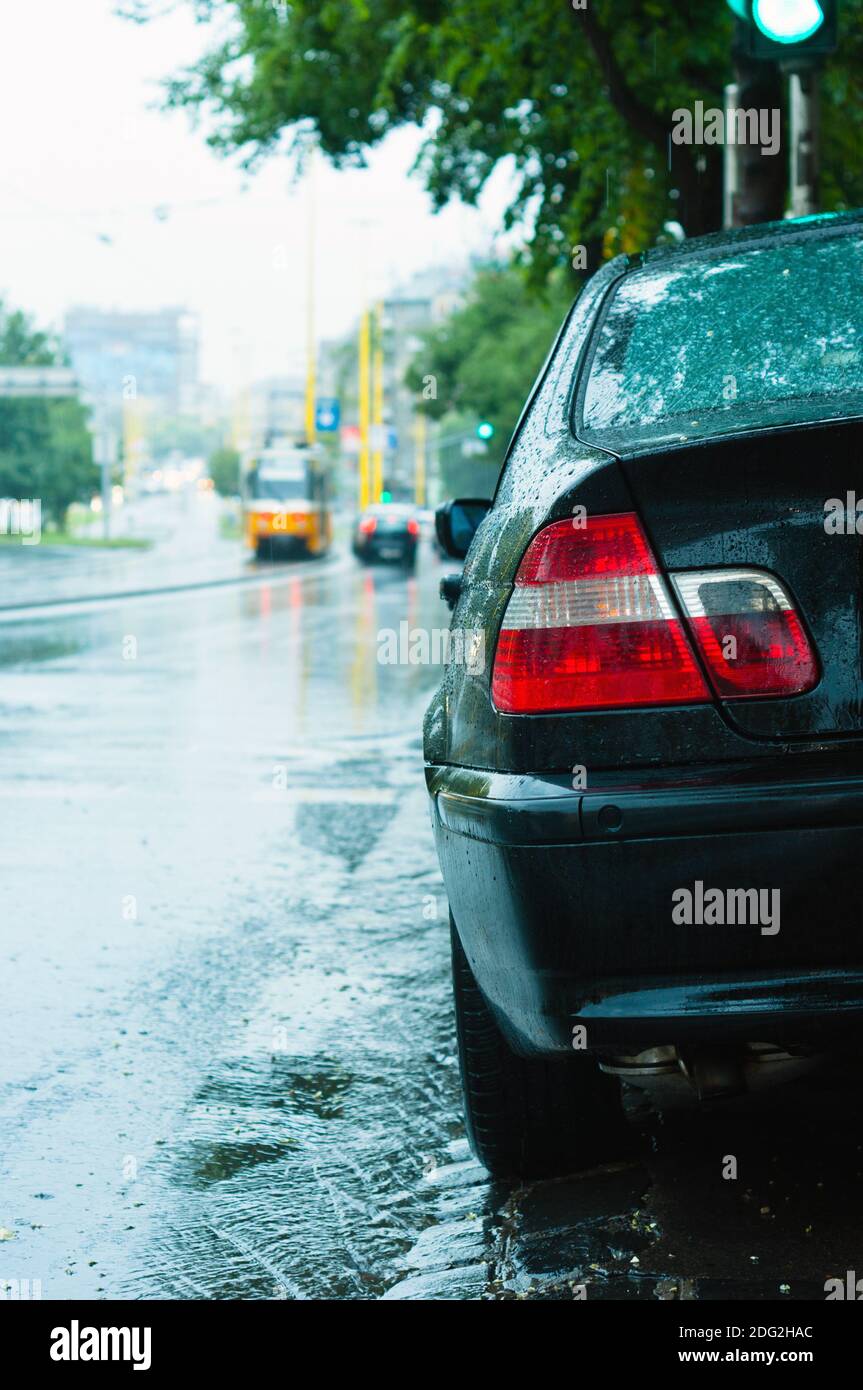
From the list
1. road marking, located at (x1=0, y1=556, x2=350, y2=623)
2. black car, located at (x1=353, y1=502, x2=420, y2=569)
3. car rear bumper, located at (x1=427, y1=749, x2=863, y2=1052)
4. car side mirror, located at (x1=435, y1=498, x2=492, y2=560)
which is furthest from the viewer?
black car, located at (x1=353, y1=502, x2=420, y2=569)

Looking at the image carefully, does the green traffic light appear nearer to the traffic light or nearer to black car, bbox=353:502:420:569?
the traffic light

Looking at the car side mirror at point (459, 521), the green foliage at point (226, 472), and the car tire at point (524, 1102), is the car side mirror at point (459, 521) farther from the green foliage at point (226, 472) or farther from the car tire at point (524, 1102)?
the green foliage at point (226, 472)

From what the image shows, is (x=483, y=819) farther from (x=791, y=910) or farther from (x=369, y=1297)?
(x=369, y=1297)

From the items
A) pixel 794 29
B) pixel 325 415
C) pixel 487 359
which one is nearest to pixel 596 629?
pixel 794 29

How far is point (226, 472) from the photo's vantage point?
413ft

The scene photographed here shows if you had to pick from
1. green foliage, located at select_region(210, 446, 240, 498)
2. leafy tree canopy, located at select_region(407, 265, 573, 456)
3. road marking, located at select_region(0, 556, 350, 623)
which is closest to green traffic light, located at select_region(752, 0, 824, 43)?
road marking, located at select_region(0, 556, 350, 623)

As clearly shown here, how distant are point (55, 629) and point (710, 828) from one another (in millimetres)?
19365

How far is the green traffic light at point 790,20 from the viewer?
743 centimetres

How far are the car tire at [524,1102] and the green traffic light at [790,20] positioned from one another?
16.5ft

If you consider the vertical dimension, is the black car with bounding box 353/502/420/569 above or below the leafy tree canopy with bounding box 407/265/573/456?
below

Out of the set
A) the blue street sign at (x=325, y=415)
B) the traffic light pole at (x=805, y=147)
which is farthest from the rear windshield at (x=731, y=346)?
the blue street sign at (x=325, y=415)

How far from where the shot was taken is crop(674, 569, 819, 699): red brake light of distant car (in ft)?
9.27

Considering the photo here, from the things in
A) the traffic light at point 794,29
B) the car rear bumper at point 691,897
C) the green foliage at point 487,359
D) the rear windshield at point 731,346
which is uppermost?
the green foliage at point 487,359
